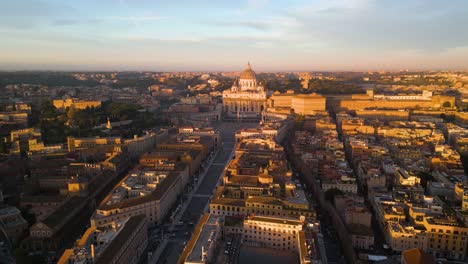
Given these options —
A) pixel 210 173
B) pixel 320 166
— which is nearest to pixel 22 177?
pixel 210 173

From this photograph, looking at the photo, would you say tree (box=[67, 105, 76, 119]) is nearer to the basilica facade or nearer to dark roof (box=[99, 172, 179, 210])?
the basilica facade

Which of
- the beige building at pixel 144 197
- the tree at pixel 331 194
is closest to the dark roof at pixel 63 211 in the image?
the beige building at pixel 144 197

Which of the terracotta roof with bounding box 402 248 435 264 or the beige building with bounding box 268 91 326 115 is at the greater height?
the beige building with bounding box 268 91 326 115

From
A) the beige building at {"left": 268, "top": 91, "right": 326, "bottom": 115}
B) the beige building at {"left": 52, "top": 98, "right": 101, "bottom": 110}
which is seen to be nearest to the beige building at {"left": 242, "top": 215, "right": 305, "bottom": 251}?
the beige building at {"left": 268, "top": 91, "right": 326, "bottom": 115}

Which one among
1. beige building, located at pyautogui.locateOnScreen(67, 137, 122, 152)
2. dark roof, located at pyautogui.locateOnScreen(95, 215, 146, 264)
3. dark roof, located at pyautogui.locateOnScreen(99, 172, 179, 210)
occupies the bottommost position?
dark roof, located at pyautogui.locateOnScreen(95, 215, 146, 264)

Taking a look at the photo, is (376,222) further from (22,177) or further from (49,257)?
(22,177)

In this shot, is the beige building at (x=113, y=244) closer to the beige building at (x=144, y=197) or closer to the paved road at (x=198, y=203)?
the beige building at (x=144, y=197)

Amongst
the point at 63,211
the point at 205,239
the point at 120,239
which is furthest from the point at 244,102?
the point at 120,239
